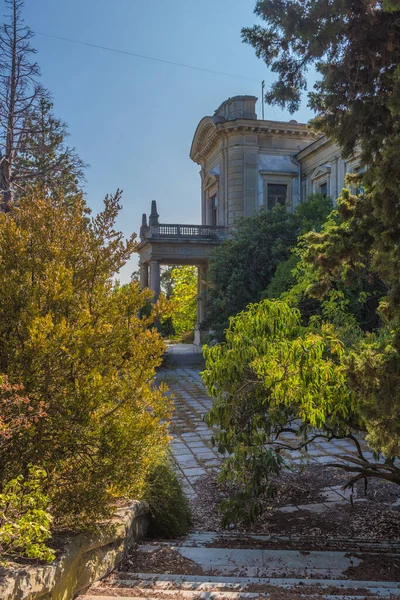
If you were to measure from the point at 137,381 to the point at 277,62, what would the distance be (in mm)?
3738

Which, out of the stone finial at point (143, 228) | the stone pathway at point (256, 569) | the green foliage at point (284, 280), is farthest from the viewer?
the stone finial at point (143, 228)

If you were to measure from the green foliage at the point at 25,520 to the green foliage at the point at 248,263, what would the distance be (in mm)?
15649

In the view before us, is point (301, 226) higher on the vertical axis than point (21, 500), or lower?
higher

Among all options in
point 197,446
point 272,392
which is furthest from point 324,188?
point 272,392

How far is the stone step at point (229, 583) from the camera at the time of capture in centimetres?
357

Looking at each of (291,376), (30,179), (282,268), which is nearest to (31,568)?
(291,376)

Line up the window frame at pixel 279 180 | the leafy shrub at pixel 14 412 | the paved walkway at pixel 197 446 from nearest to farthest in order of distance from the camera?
the leafy shrub at pixel 14 412
the paved walkway at pixel 197 446
the window frame at pixel 279 180

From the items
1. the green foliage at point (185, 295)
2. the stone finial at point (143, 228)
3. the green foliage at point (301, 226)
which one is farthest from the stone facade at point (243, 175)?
the green foliage at point (185, 295)

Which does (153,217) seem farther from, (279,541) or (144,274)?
(279,541)

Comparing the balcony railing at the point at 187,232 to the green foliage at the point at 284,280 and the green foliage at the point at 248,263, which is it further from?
the green foliage at the point at 284,280

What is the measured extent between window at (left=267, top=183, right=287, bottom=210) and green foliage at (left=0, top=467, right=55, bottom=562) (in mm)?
24429

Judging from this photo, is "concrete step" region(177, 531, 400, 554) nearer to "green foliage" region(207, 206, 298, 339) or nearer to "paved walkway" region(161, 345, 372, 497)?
"paved walkway" region(161, 345, 372, 497)

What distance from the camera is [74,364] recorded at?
3.53m

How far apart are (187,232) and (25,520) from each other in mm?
23888
